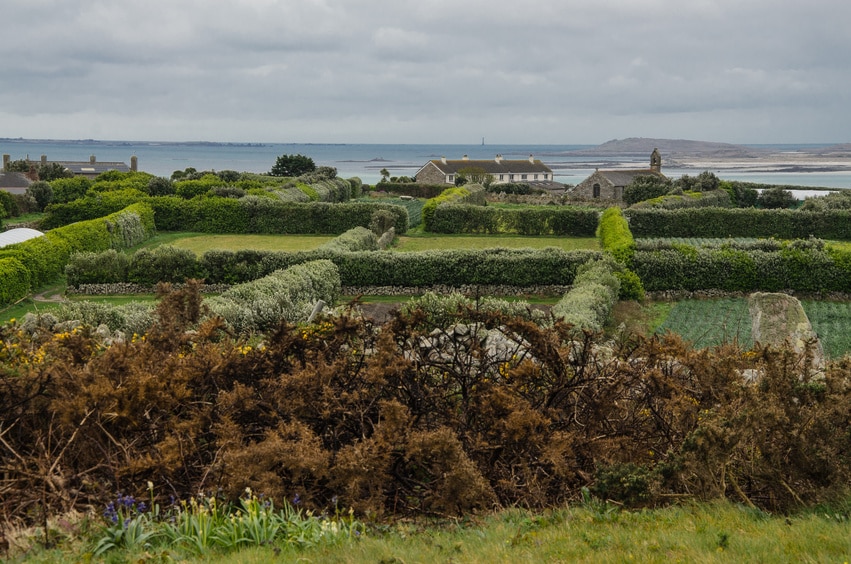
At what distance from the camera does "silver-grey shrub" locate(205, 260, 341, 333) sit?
52.8ft

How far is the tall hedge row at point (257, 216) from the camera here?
42.5m

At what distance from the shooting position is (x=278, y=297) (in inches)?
751

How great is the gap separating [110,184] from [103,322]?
39929 millimetres

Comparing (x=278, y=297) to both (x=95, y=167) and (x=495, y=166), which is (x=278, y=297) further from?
(x=95, y=167)

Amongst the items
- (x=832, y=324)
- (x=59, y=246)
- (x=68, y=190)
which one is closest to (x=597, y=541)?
(x=832, y=324)

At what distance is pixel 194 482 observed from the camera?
255 inches

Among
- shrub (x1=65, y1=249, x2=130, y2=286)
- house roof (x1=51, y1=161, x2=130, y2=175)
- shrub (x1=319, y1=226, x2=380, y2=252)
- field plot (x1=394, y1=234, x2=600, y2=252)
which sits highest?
house roof (x1=51, y1=161, x2=130, y2=175)

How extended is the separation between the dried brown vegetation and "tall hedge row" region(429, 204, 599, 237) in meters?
36.5

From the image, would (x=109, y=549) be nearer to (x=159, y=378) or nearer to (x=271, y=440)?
(x=271, y=440)

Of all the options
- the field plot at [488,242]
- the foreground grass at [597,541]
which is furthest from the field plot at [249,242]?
the foreground grass at [597,541]

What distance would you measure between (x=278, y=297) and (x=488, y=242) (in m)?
22.6

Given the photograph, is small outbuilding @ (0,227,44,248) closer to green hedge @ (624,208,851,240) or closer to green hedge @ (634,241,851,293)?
green hedge @ (634,241,851,293)

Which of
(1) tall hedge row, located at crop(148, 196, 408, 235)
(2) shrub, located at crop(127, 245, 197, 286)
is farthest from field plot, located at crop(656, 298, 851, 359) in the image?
(1) tall hedge row, located at crop(148, 196, 408, 235)

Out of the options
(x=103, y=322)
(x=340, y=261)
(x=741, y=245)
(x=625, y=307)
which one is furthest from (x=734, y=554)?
(x=741, y=245)
